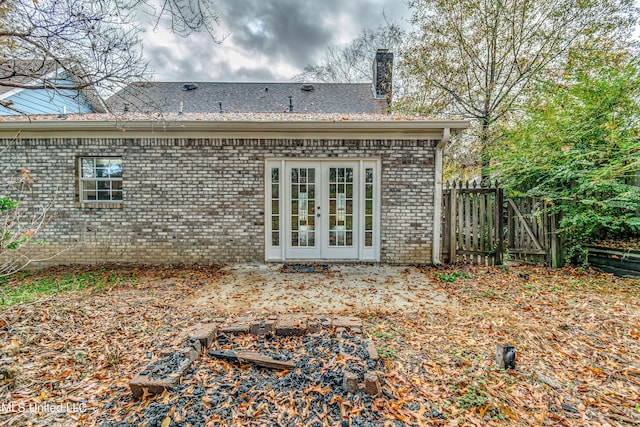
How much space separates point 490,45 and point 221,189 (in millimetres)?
8716

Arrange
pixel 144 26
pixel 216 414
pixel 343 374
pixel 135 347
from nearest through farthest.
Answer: pixel 216 414
pixel 343 374
pixel 135 347
pixel 144 26

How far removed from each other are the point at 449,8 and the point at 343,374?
34.1 feet

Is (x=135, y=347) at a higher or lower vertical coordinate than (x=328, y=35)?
lower

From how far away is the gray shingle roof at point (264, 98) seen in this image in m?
11.8

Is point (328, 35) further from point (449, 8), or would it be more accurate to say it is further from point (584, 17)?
point (584, 17)

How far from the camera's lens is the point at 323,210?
19.4ft

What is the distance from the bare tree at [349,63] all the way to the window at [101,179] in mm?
10308

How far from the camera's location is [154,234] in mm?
5801

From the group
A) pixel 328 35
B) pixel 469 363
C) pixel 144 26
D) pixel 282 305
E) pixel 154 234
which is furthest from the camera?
pixel 328 35

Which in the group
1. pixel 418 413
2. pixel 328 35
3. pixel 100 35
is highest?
pixel 328 35

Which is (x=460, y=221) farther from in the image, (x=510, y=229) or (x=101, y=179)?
(x=101, y=179)

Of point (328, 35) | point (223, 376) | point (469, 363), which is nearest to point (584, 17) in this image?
point (328, 35)

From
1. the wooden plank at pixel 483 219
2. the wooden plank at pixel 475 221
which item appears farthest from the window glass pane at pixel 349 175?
the wooden plank at pixel 483 219

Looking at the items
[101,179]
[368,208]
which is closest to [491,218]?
[368,208]
